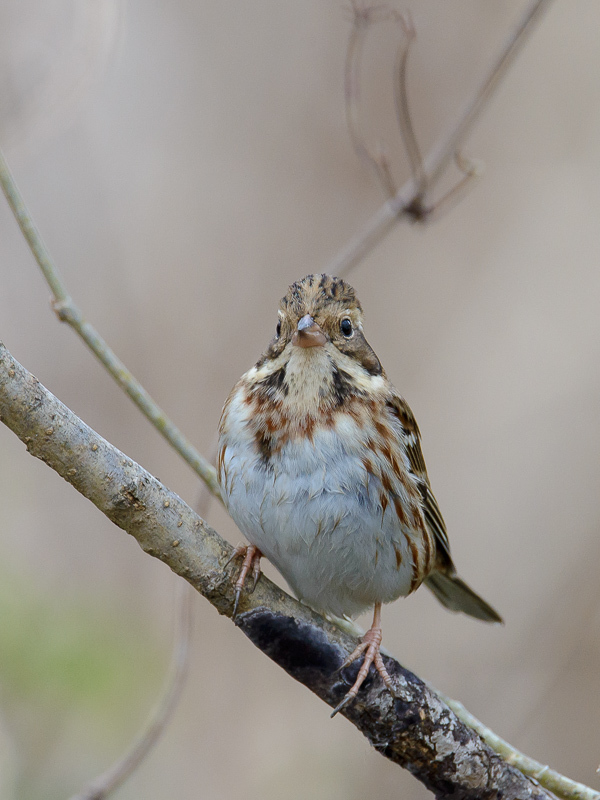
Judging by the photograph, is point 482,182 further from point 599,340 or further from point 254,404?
point 254,404

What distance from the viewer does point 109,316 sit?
6004 millimetres

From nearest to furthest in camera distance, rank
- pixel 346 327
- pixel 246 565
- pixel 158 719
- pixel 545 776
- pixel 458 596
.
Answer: pixel 246 565, pixel 545 776, pixel 346 327, pixel 158 719, pixel 458 596

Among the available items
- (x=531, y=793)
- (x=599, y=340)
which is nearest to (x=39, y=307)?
(x=599, y=340)

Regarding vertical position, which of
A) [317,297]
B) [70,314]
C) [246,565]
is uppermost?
[70,314]

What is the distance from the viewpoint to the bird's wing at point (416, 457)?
3.30 metres

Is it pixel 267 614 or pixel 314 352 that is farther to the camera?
pixel 314 352

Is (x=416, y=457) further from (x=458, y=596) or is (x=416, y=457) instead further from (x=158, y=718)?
(x=158, y=718)

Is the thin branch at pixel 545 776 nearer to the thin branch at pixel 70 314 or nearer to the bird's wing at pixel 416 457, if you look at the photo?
the bird's wing at pixel 416 457

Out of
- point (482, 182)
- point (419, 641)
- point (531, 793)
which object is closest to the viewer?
point (531, 793)

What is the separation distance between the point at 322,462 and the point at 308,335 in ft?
1.34

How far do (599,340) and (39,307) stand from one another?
11.9 ft

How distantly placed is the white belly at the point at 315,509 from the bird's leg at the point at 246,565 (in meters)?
0.08

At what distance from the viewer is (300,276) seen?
6.26 metres

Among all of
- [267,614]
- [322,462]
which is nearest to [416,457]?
[322,462]
